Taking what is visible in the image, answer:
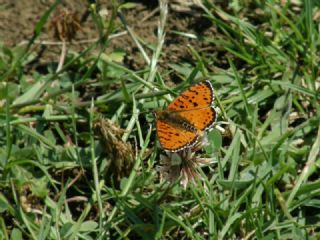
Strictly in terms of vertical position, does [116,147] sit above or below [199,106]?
below

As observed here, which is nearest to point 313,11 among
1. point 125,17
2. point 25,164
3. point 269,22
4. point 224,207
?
point 269,22

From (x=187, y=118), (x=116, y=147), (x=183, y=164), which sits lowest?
(x=116, y=147)

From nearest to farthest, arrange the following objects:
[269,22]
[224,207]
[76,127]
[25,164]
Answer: [224,207], [25,164], [76,127], [269,22]

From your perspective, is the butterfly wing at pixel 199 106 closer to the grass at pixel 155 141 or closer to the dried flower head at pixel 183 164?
the dried flower head at pixel 183 164

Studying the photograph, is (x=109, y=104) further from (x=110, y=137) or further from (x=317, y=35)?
(x=317, y=35)

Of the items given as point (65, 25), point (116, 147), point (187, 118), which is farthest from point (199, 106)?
point (65, 25)

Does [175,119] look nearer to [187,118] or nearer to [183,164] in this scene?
[187,118]

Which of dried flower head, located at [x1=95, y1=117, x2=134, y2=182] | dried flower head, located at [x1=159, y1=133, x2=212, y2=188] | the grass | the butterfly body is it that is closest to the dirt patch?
the grass

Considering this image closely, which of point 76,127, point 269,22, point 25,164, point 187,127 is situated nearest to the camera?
point 187,127
